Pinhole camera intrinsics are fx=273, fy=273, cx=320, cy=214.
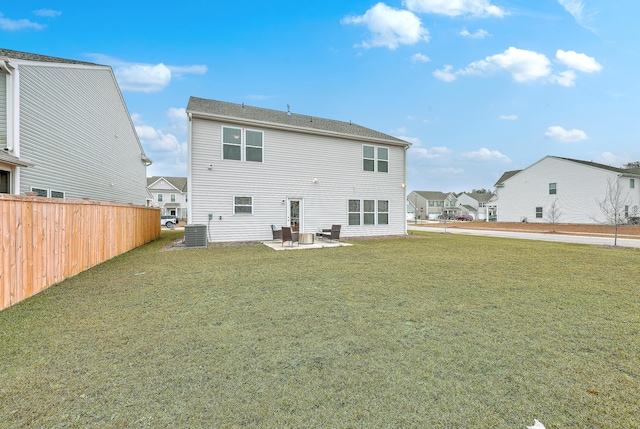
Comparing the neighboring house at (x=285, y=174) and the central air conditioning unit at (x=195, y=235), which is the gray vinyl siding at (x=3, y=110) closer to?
the neighboring house at (x=285, y=174)

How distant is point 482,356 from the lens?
2668 mm

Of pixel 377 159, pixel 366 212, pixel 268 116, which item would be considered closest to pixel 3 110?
pixel 268 116

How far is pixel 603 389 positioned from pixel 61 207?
328 inches

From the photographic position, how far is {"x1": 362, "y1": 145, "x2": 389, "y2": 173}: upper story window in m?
14.9

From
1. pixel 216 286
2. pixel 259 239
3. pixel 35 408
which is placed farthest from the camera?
pixel 259 239

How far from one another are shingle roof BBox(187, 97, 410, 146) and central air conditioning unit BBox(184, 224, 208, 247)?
15.2 feet

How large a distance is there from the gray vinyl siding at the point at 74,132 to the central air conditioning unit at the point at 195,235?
4723mm

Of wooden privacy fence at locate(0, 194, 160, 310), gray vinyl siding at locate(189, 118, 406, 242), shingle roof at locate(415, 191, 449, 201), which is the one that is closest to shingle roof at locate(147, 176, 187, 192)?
gray vinyl siding at locate(189, 118, 406, 242)

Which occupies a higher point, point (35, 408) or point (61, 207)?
point (61, 207)

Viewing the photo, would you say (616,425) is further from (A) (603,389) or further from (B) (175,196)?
(B) (175,196)

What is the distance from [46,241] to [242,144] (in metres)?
8.23

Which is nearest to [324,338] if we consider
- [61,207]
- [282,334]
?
[282,334]

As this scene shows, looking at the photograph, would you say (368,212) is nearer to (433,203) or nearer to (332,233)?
(332,233)

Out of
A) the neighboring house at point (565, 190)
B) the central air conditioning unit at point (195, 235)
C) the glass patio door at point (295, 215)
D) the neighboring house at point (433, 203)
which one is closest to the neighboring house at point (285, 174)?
the glass patio door at point (295, 215)
